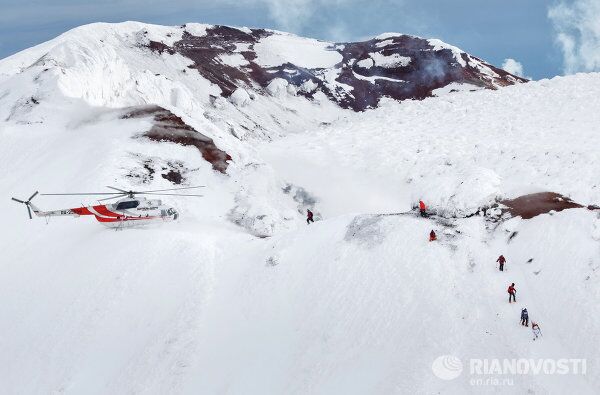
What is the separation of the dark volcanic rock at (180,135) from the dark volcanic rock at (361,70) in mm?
58536

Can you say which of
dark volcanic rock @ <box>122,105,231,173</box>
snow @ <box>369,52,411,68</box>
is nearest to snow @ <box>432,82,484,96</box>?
snow @ <box>369,52,411,68</box>

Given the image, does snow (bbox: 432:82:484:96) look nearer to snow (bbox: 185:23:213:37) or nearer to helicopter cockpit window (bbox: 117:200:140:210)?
snow (bbox: 185:23:213:37)

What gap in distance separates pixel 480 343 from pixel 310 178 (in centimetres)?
2935

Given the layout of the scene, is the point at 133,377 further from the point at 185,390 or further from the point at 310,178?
the point at 310,178

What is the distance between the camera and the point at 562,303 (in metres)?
23.1

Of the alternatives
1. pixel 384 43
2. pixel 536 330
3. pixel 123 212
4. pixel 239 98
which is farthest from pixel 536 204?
pixel 384 43

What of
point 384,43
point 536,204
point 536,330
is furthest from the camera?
point 384,43

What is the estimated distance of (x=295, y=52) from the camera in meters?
144

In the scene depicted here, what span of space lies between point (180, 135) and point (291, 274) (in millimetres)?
25535

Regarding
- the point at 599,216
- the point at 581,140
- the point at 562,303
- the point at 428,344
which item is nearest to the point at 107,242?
the point at 428,344

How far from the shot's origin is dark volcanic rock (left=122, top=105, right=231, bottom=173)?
154ft

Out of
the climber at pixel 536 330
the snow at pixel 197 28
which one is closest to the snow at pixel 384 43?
the snow at pixel 197 28

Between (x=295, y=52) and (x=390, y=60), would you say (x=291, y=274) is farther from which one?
(x=295, y=52)

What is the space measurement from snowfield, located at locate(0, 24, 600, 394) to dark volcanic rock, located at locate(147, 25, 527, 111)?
70152 millimetres
